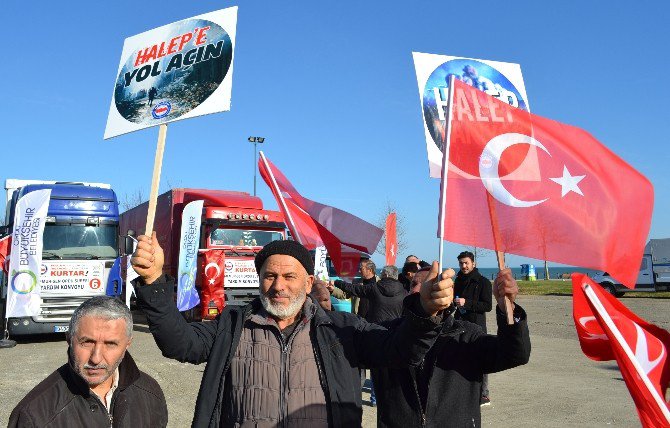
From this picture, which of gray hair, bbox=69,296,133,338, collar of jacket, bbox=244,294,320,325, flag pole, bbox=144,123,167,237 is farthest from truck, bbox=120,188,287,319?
gray hair, bbox=69,296,133,338

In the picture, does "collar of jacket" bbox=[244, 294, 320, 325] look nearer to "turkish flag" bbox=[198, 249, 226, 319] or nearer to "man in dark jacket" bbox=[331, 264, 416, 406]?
"man in dark jacket" bbox=[331, 264, 416, 406]

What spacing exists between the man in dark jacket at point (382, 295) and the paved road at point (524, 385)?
1.17 meters

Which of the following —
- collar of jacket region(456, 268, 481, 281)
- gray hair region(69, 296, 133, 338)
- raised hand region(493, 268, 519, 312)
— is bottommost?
gray hair region(69, 296, 133, 338)

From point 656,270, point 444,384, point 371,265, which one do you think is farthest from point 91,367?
point 656,270

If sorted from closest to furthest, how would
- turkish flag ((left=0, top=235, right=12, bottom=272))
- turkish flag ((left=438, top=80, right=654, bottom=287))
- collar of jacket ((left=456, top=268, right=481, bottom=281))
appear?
turkish flag ((left=438, top=80, right=654, bottom=287)) < collar of jacket ((left=456, top=268, right=481, bottom=281)) < turkish flag ((left=0, top=235, right=12, bottom=272))

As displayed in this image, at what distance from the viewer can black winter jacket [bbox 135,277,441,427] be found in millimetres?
2840

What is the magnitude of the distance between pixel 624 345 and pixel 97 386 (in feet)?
8.62

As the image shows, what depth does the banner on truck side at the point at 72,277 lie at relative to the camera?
1366cm

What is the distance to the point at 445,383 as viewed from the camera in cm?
352

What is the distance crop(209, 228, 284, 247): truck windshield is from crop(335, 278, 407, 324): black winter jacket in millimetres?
8502

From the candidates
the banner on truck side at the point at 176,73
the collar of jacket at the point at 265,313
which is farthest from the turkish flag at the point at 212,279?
the collar of jacket at the point at 265,313

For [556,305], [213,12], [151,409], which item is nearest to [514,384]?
[213,12]

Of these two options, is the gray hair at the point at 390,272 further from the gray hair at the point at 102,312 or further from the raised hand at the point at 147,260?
the gray hair at the point at 102,312

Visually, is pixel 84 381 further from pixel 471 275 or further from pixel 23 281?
pixel 23 281
